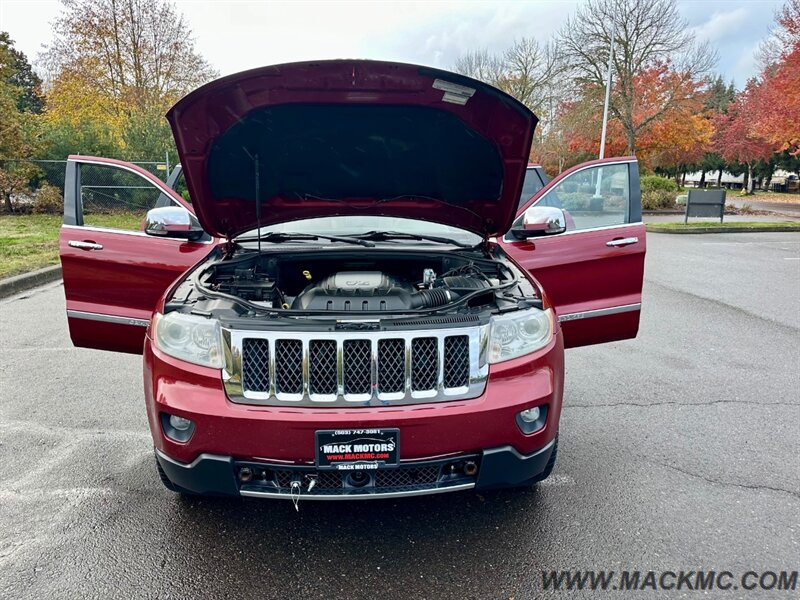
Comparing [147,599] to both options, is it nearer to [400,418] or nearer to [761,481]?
[400,418]

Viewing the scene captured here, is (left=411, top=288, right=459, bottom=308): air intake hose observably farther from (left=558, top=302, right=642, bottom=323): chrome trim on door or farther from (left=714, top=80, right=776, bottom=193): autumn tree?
(left=714, top=80, right=776, bottom=193): autumn tree

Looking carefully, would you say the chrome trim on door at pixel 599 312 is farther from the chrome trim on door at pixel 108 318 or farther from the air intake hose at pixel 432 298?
the chrome trim on door at pixel 108 318

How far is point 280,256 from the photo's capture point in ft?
9.95

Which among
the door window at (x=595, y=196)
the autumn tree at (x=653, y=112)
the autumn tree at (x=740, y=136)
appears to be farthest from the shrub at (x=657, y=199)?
the door window at (x=595, y=196)

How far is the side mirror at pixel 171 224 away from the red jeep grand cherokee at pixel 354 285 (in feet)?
0.04

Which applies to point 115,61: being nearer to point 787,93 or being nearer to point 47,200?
point 47,200

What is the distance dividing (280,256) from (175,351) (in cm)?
101

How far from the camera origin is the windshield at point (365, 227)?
10.9 feet

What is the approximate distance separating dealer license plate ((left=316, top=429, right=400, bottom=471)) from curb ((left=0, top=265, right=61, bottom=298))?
7027mm

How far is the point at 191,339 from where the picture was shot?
2160 mm

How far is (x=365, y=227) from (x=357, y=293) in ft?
2.34

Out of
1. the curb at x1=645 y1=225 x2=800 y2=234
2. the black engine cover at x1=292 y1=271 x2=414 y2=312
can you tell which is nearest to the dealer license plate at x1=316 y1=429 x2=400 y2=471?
the black engine cover at x1=292 y1=271 x2=414 y2=312

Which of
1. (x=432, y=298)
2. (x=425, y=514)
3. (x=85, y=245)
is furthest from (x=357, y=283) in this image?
(x=85, y=245)

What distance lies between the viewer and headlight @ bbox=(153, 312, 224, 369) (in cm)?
212
